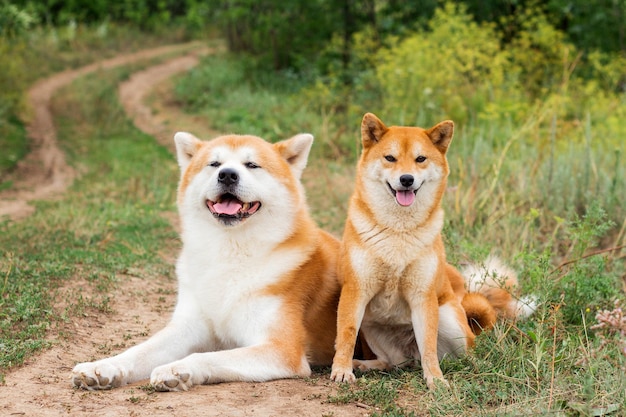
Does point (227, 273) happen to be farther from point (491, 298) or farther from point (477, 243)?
point (477, 243)

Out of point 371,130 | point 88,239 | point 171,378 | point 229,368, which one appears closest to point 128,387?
point 171,378

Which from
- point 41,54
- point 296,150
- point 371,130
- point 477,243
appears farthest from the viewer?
point 41,54

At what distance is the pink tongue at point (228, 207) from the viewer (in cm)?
434

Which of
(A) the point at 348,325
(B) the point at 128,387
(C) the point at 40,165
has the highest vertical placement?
(A) the point at 348,325

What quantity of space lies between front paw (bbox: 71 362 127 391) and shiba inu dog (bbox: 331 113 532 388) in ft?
3.96

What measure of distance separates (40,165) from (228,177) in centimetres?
929

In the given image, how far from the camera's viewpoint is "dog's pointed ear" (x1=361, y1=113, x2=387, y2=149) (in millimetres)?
4406

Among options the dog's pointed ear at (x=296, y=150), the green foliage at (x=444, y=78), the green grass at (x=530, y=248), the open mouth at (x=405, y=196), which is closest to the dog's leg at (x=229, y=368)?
the green grass at (x=530, y=248)

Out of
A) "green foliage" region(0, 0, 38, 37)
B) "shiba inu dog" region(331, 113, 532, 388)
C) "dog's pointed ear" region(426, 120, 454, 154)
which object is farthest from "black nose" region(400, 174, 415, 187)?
"green foliage" region(0, 0, 38, 37)

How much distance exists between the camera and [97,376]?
158 inches

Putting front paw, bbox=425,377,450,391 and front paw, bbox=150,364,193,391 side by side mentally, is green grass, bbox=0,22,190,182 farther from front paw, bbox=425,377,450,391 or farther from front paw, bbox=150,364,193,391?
front paw, bbox=425,377,450,391

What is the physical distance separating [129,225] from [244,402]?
178 inches

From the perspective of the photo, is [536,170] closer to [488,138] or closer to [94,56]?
[488,138]

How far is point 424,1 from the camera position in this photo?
53.5 feet
